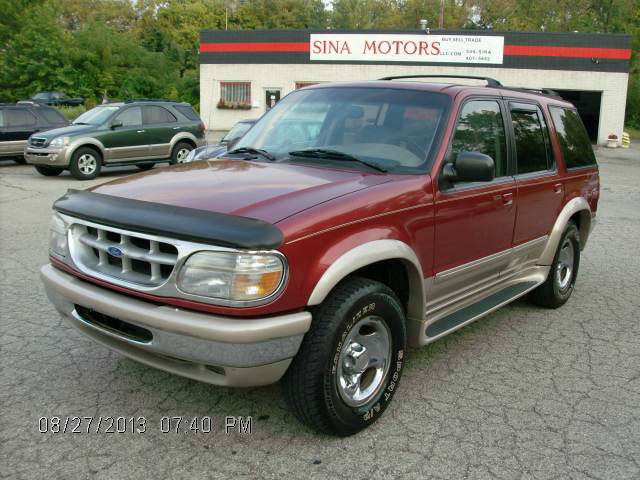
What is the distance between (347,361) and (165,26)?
7601 centimetres

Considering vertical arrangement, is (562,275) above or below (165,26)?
below

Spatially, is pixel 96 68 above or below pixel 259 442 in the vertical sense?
above

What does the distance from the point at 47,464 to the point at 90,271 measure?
96 centimetres

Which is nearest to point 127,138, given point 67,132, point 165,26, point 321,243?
point 67,132

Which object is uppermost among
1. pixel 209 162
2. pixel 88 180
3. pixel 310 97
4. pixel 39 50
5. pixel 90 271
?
pixel 39 50

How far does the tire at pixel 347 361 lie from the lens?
2.96 metres

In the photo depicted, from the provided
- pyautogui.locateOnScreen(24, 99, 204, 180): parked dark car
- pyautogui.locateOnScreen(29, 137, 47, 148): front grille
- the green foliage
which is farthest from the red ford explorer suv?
the green foliage

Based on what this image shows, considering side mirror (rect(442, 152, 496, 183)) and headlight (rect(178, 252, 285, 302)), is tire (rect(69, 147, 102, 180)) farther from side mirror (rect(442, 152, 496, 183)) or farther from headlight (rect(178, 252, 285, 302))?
headlight (rect(178, 252, 285, 302))

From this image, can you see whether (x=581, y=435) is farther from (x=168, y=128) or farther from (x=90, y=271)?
(x=168, y=128)

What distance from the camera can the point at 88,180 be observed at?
13.9 m

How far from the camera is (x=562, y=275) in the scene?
5.66 metres

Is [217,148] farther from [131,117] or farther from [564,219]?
[564,219]

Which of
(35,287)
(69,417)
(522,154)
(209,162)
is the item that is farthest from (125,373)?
(522,154)

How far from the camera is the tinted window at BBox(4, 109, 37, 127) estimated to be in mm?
15621
